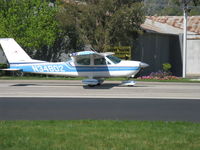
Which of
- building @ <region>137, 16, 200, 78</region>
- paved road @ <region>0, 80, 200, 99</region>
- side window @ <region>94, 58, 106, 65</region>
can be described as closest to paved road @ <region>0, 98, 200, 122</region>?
paved road @ <region>0, 80, 200, 99</region>

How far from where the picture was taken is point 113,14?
30891 millimetres

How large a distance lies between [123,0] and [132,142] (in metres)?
24.8

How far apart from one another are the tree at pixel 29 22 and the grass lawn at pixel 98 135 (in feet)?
76.2

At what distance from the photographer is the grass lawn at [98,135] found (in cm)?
738

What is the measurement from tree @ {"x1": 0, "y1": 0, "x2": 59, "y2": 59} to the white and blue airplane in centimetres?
939

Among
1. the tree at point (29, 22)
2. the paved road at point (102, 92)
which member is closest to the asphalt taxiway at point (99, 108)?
the paved road at point (102, 92)

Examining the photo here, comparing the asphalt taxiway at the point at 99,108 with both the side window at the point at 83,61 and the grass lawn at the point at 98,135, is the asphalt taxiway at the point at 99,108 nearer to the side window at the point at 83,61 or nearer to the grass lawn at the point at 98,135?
the grass lawn at the point at 98,135

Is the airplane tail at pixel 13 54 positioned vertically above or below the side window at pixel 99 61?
above

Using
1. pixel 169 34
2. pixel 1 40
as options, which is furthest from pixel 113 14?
pixel 169 34

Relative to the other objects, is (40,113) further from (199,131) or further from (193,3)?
(193,3)

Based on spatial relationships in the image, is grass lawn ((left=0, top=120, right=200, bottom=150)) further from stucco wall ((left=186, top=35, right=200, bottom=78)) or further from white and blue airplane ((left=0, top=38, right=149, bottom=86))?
stucco wall ((left=186, top=35, right=200, bottom=78))

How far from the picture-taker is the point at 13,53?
2297cm

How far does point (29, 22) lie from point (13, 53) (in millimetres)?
10686

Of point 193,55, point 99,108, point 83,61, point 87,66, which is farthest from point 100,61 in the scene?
point 193,55
